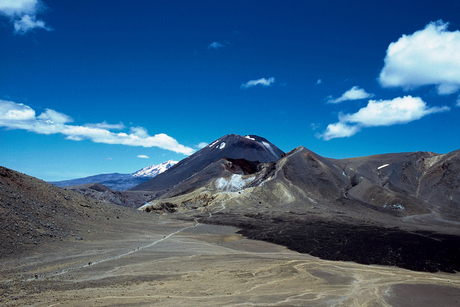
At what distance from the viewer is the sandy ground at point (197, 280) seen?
35.9 ft

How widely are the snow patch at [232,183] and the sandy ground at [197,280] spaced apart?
52.0m

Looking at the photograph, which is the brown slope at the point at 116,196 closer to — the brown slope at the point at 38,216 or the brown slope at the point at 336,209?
the brown slope at the point at 336,209

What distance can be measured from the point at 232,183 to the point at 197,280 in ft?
206

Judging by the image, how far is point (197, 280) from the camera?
46.2 feet

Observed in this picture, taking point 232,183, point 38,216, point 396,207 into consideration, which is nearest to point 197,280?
point 38,216

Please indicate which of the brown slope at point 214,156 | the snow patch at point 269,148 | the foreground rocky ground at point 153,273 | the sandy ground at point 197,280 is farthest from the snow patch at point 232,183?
the snow patch at point 269,148

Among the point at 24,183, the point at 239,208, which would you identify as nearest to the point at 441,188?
the point at 239,208

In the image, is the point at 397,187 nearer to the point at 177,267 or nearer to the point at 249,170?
the point at 249,170

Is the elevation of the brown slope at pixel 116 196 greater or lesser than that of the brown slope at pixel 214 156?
lesser

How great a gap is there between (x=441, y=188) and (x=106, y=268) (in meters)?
72.0

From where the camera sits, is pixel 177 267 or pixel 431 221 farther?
pixel 431 221

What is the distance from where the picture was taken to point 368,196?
6200 centimetres

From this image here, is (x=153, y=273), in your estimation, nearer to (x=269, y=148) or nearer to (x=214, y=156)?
(x=214, y=156)

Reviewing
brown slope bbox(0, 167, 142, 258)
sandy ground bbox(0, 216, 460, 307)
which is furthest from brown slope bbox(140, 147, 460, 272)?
brown slope bbox(0, 167, 142, 258)
